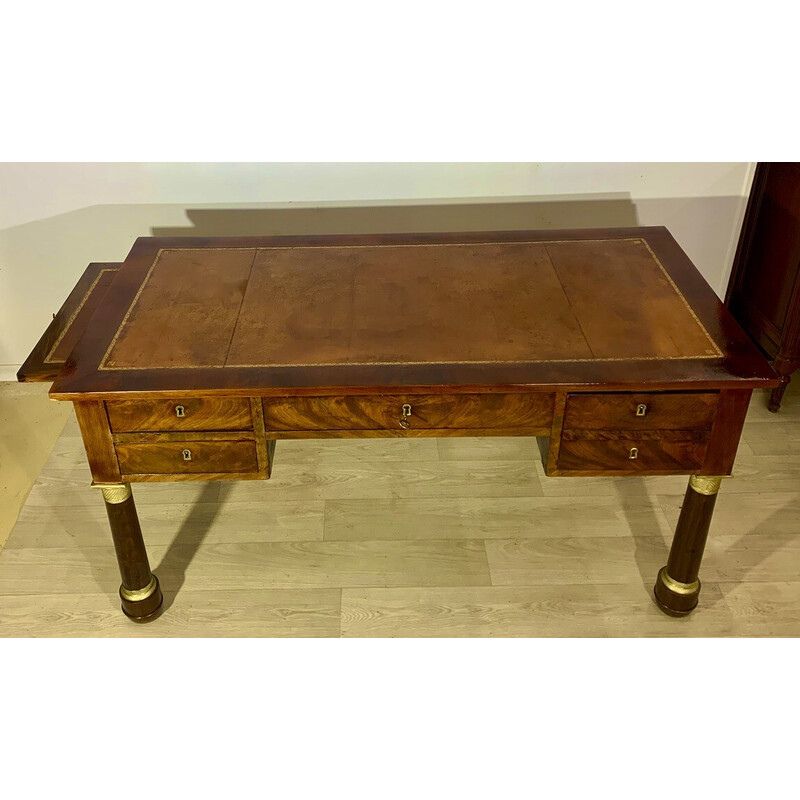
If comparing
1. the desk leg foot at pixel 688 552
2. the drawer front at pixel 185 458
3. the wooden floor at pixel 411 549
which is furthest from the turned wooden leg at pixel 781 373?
the drawer front at pixel 185 458

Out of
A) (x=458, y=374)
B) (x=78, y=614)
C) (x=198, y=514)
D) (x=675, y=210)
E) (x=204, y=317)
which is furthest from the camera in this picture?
(x=675, y=210)

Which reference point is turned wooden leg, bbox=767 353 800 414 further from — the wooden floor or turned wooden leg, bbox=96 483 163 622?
turned wooden leg, bbox=96 483 163 622

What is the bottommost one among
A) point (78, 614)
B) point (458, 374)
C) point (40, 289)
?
point (78, 614)

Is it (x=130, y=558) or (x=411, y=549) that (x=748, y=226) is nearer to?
(x=411, y=549)

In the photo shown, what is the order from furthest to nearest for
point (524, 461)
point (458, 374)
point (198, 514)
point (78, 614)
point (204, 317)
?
point (524, 461) < point (198, 514) < point (78, 614) < point (204, 317) < point (458, 374)

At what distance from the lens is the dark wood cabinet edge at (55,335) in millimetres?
2227

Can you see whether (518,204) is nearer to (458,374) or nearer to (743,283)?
(743,283)

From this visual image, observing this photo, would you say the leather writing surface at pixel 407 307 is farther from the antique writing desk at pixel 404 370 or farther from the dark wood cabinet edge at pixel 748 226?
the dark wood cabinet edge at pixel 748 226

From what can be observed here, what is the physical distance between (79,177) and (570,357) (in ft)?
6.58

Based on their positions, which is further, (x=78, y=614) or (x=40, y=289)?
(x=40, y=289)

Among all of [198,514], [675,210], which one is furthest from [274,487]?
[675,210]

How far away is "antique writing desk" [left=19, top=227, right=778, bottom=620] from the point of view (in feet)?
6.68

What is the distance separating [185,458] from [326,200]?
1375 millimetres

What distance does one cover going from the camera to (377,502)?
282 cm
